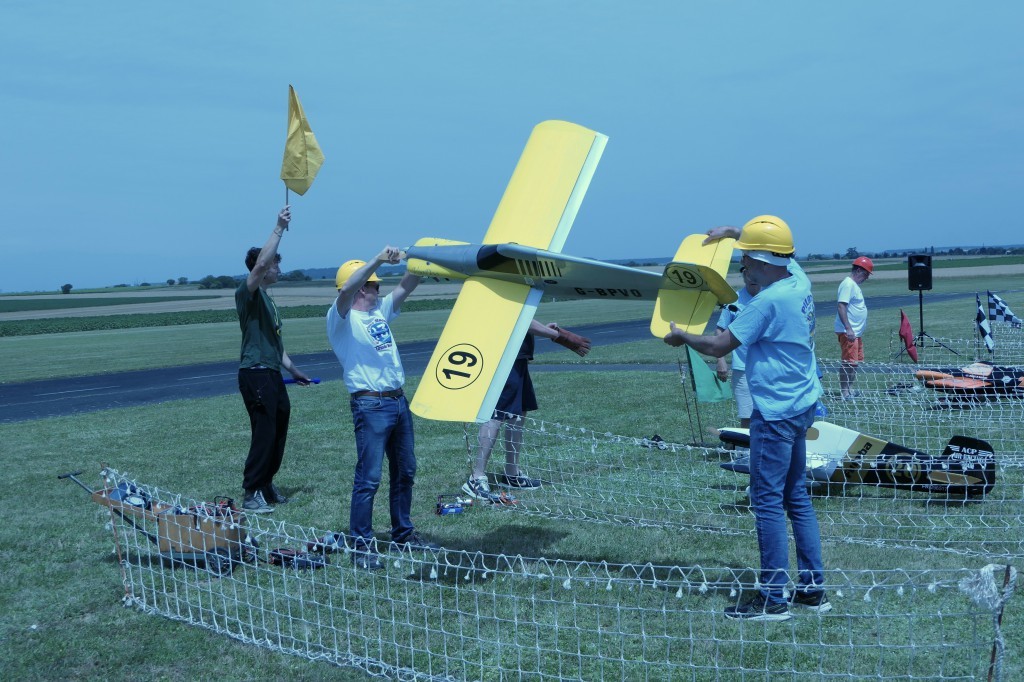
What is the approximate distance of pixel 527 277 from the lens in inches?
237

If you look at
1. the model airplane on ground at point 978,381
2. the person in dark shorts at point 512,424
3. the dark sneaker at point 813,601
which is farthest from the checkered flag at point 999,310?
the dark sneaker at point 813,601

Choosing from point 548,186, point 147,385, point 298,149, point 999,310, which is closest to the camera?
point 298,149

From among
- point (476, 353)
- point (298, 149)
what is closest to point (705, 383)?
point (476, 353)

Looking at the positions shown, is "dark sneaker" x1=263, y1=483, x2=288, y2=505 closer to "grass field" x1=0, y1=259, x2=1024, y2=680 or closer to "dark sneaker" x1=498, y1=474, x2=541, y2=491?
"grass field" x1=0, y1=259, x2=1024, y2=680

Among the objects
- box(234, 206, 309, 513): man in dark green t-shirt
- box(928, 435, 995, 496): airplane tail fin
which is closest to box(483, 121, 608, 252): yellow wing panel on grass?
box(234, 206, 309, 513): man in dark green t-shirt

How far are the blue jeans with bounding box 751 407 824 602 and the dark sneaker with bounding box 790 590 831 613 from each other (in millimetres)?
70

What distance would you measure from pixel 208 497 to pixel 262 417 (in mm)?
1160

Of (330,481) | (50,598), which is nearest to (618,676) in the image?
(50,598)

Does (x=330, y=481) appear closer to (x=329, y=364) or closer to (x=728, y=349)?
(x=728, y=349)

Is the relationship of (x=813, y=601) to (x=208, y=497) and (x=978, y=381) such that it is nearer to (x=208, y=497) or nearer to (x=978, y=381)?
(x=208, y=497)

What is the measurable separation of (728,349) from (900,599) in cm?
168

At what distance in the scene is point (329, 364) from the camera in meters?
22.1

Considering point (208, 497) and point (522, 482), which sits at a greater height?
point (522, 482)

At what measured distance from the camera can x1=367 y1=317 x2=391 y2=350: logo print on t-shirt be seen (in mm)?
5805
